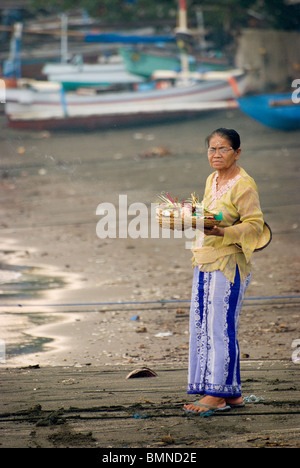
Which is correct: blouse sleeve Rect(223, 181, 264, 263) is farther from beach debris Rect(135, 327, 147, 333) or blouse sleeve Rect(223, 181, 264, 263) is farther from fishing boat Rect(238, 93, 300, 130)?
fishing boat Rect(238, 93, 300, 130)

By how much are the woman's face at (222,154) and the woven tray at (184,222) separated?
355 millimetres

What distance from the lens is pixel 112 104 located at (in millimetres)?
21328

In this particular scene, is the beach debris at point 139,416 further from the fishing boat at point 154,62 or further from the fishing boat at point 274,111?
the fishing boat at point 154,62

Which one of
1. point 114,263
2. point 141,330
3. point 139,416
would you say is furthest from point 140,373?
point 114,263

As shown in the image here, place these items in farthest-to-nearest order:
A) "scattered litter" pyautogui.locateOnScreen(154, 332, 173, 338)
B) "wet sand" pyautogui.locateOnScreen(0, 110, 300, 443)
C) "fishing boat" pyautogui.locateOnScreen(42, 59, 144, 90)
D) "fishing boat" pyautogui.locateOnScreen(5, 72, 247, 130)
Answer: "fishing boat" pyautogui.locateOnScreen(42, 59, 144, 90)
"fishing boat" pyautogui.locateOnScreen(5, 72, 247, 130)
"scattered litter" pyautogui.locateOnScreen(154, 332, 173, 338)
"wet sand" pyautogui.locateOnScreen(0, 110, 300, 443)

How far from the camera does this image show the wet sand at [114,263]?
6035 millimetres

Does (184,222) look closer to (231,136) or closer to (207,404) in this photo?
(231,136)

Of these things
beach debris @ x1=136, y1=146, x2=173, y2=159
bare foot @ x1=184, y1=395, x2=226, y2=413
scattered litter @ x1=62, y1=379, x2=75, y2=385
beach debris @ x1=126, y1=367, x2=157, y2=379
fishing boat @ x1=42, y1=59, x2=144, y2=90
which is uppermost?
fishing boat @ x1=42, y1=59, x2=144, y2=90

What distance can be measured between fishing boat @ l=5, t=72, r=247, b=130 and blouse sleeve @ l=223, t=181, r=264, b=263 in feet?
53.0

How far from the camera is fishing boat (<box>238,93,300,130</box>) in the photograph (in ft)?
55.5

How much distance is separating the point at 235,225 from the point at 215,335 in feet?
2.00

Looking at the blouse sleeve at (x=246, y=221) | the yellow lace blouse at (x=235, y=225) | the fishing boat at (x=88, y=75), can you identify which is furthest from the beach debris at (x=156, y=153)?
the blouse sleeve at (x=246, y=221)

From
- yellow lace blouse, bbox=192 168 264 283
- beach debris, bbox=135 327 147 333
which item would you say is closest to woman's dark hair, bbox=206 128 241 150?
yellow lace blouse, bbox=192 168 264 283

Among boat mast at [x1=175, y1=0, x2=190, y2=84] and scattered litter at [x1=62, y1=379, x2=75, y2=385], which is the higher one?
boat mast at [x1=175, y1=0, x2=190, y2=84]
